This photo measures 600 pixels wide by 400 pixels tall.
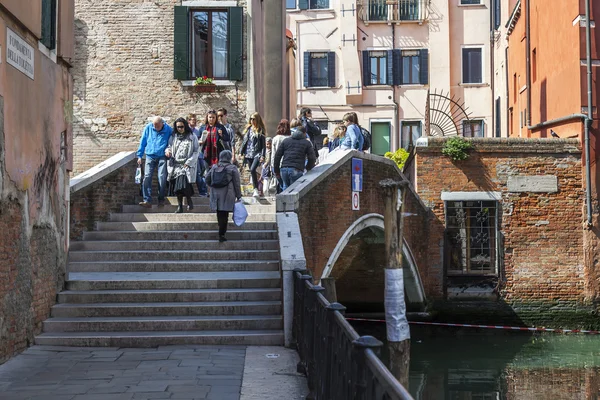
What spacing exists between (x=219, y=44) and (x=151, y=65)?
121 cm

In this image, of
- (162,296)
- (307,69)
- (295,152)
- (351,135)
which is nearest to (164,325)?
(162,296)

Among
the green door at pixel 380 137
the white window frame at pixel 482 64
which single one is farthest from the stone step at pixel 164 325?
the white window frame at pixel 482 64

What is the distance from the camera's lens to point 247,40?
14883 mm

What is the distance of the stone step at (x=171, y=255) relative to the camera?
969 centimetres

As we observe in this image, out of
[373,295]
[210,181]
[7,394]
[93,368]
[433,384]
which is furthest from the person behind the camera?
[373,295]

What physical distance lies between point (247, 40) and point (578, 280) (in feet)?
27.3

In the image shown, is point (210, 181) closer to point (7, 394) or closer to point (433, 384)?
point (7, 394)

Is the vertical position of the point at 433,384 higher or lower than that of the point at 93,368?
lower

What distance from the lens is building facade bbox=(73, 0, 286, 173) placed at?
1480 cm

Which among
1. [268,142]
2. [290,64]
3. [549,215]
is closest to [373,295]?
[549,215]

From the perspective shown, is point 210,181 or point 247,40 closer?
point 210,181

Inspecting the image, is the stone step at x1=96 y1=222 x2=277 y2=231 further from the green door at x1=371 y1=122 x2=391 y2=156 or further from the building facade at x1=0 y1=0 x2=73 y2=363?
the green door at x1=371 y1=122 x2=391 y2=156

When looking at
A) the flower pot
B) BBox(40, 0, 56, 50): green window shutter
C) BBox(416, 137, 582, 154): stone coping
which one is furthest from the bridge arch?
BBox(40, 0, 56, 50): green window shutter

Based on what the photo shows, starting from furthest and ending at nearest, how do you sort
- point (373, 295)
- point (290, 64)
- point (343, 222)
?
1. point (290, 64)
2. point (373, 295)
3. point (343, 222)
